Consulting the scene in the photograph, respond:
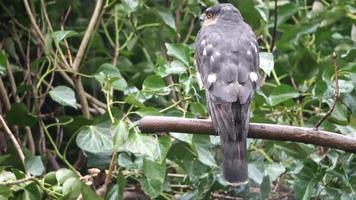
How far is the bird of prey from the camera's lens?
280 cm

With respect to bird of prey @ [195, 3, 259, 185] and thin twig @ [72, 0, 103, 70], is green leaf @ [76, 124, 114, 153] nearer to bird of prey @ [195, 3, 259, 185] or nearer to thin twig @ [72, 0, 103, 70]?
bird of prey @ [195, 3, 259, 185]

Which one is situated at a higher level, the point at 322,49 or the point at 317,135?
the point at 317,135

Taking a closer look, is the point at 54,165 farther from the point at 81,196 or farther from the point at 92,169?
the point at 81,196

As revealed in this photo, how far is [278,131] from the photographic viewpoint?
2.65 meters

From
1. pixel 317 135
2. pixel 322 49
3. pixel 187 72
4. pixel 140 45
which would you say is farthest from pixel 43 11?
pixel 317 135

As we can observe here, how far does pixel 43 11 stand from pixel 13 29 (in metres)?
0.20

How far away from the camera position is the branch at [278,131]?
2.65 metres

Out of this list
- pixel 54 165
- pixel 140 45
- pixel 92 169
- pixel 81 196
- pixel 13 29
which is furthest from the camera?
pixel 140 45

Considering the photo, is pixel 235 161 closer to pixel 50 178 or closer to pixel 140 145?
pixel 140 145

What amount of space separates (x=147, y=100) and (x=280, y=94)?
67 cm

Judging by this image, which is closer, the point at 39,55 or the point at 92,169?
the point at 92,169

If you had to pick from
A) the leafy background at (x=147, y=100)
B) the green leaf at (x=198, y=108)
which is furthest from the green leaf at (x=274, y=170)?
the green leaf at (x=198, y=108)

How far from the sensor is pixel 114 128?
2.79 metres

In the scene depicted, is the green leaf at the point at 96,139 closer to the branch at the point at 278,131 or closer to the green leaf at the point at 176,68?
the green leaf at the point at 176,68
